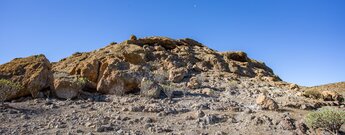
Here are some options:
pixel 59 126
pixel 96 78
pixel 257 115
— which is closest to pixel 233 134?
pixel 257 115

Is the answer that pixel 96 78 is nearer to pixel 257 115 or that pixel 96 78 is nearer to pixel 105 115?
pixel 105 115

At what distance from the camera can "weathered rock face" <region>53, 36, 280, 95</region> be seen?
17250 millimetres

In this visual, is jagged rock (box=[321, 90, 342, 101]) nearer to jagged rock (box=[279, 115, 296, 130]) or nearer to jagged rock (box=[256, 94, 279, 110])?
jagged rock (box=[256, 94, 279, 110])

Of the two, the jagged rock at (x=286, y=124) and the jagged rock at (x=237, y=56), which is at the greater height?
the jagged rock at (x=237, y=56)

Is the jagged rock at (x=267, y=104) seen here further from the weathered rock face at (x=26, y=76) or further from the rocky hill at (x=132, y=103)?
the weathered rock face at (x=26, y=76)

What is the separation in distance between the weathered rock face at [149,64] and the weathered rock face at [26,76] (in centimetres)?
246

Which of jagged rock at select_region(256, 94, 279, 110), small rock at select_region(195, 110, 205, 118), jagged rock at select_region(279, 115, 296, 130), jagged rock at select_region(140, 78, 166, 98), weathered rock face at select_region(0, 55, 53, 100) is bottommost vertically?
jagged rock at select_region(279, 115, 296, 130)

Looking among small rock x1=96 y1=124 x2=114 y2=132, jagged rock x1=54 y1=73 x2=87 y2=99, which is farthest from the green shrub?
jagged rock x1=54 y1=73 x2=87 y2=99

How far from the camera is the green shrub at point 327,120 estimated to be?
11.4 meters

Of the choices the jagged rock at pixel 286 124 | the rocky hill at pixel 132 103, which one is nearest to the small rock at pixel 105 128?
the rocky hill at pixel 132 103

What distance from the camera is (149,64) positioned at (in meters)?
25.0

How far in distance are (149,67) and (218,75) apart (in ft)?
16.5

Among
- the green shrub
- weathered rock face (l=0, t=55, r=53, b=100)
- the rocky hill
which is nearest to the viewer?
the rocky hill

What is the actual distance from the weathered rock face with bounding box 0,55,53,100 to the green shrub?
1099cm
